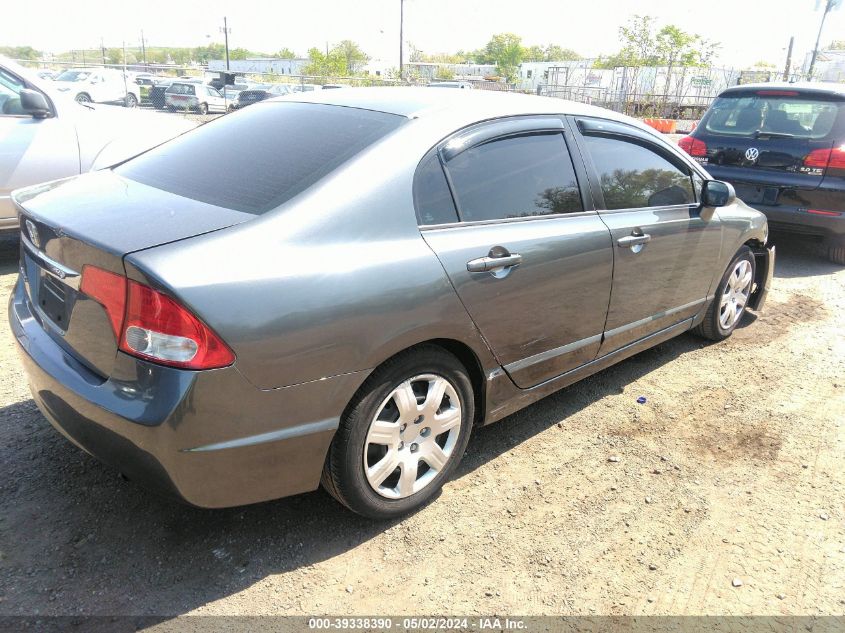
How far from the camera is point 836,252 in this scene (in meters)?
7.07

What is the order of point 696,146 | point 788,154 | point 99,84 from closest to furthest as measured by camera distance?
1. point 788,154
2. point 696,146
3. point 99,84

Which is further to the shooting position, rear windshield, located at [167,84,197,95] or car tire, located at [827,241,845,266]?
rear windshield, located at [167,84,197,95]

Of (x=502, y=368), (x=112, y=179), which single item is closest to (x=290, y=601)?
(x=502, y=368)

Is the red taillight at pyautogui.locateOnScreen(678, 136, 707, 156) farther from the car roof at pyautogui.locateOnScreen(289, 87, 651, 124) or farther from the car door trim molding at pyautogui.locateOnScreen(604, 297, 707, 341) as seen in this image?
the car roof at pyautogui.locateOnScreen(289, 87, 651, 124)

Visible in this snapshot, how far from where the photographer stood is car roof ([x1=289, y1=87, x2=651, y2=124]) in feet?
9.35

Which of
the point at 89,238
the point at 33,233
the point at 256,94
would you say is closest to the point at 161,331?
the point at 89,238

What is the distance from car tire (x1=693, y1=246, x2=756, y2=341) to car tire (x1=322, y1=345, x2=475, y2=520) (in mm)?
2537

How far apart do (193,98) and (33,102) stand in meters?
23.2

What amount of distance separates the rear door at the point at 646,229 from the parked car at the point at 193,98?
24325 mm

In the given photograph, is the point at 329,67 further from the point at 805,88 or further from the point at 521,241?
the point at 521,241

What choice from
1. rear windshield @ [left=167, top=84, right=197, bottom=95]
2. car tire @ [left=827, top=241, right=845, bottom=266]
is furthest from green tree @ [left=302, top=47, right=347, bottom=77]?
car tire @ [left=827, top=241, right=845, bottom=266]

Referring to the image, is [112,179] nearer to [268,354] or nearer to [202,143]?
[202,143]

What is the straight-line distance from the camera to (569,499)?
9.66 ft

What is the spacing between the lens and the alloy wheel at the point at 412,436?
2523 millimetres
